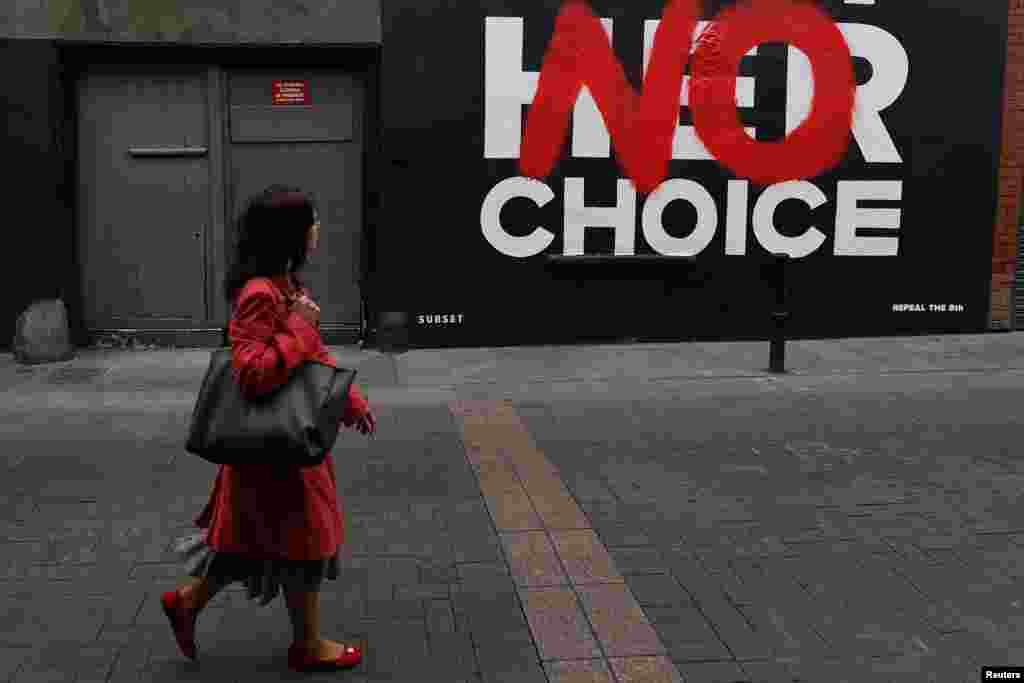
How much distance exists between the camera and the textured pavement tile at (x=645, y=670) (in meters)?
3.73

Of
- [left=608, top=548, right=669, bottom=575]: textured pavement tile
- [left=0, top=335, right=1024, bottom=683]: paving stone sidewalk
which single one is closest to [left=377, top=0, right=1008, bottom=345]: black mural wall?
[left=0, top=335, right=1024, bottom=683]: paving stone sidewalk

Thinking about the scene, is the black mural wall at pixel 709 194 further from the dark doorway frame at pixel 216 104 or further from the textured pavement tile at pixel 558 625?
the textured pavement tile at pixel 558 625

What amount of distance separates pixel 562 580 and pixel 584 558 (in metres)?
0.29

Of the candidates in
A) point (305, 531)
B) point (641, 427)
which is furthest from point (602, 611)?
point (641, 427)

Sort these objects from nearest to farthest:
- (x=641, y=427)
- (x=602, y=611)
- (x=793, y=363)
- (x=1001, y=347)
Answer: (x=602, y=611) < (x=641, y=427) < (x=793, y=363) < (x=1001, y=347)

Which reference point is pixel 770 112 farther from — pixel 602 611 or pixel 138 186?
pixel 602 611

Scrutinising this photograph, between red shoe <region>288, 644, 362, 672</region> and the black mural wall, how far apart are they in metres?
7.14

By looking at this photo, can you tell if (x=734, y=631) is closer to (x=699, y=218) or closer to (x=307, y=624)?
(x=307, y=624)

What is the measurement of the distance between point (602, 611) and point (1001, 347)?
787cm

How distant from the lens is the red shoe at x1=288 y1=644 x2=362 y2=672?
3.79 metres

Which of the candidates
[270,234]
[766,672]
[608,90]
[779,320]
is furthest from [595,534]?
[608,90]

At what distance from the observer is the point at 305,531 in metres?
3.59

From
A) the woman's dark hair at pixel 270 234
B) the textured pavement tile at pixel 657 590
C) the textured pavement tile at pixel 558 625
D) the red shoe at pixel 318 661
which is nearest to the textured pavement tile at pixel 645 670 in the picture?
the textured pavement tile at pixel 558 625

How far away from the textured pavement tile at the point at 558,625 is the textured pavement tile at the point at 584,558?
186 millimetres
